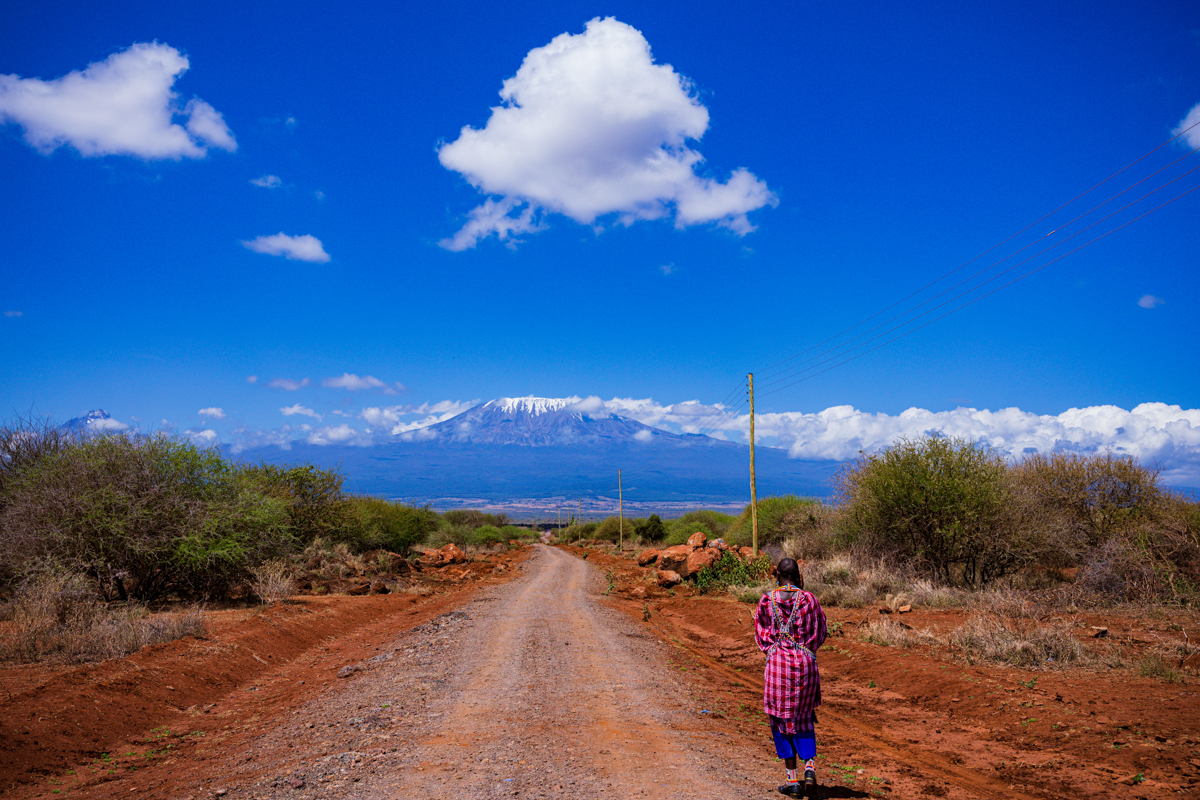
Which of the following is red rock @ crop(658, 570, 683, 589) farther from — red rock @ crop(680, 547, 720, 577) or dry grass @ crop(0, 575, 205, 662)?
dry grass @ crop(0, 575, 205, 662)

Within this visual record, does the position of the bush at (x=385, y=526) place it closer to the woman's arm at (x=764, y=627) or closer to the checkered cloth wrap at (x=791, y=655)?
the woman's arm at (x=764, y=627)

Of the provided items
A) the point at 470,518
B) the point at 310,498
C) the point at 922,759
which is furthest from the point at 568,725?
the point at 470,518

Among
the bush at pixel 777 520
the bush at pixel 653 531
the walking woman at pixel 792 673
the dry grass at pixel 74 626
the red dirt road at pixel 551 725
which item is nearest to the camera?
the walking woman at pixel 792 673

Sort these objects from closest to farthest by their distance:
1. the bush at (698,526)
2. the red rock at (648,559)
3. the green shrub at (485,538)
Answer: the red rock at (648,559), the bush at (698,526), the green shrub at (485,538)

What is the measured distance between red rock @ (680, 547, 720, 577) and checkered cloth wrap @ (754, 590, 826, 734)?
18.4 meters

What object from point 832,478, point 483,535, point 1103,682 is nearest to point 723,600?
point 832,478

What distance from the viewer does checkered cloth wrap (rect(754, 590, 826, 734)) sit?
5.23 m

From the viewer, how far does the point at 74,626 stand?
400 inches

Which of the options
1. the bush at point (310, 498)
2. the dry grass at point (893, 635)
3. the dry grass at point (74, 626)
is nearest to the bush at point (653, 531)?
the bush at point (310, 498)

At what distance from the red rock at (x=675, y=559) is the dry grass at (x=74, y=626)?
1754cm

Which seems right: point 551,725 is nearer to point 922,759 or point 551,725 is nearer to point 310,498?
point 922,759

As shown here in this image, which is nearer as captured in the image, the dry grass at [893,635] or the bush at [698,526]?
the dry grass at [893,635]

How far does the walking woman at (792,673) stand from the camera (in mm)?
5211

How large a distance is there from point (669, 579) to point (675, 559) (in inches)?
57.6
